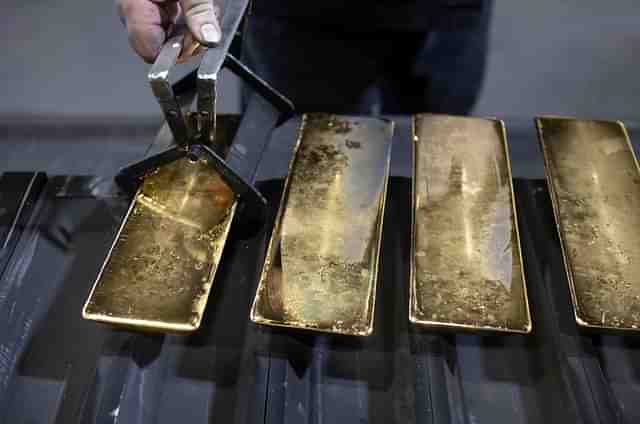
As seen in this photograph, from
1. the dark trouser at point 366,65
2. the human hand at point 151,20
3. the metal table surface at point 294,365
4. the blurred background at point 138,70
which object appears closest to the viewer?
the metal table surface at point 294,365

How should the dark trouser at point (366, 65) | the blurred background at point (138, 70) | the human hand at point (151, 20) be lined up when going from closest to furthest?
the human hand at point (151, 20), the blurred background at point (138, 70), the dark trouser at point (366, 65)

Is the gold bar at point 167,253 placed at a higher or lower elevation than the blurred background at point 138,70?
lower

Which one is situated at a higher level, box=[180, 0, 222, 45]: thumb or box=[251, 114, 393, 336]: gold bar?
box=[180, 0, 222, 45]: thumb

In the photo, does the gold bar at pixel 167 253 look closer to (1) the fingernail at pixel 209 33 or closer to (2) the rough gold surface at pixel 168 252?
(2) the rough gold surface at pixel 168 252

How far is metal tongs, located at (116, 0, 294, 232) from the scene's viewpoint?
0.70 metres

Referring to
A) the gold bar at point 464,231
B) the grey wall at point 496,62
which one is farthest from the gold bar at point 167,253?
the grey wall at point 496,62

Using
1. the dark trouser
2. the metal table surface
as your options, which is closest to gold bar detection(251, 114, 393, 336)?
the metal table surface

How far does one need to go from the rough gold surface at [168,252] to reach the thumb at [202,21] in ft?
0.61

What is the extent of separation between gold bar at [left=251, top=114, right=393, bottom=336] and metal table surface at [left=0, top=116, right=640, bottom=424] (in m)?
0.06

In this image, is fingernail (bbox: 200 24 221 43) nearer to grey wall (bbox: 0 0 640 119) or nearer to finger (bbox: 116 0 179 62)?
finger (bbox: 116 0 179 62)

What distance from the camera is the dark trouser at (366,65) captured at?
125 cm

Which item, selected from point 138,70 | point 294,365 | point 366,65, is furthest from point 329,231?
point 138,70

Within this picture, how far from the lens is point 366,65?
54.0 inches

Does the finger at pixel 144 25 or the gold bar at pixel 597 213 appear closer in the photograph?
the gold bar at pixel 597 213
